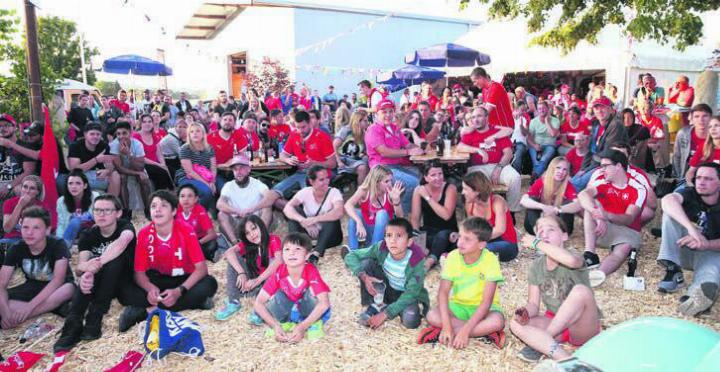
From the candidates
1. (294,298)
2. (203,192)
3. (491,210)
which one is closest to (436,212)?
(491,210)

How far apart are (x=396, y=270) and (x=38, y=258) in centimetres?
309

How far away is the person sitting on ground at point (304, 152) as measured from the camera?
7.29 meters

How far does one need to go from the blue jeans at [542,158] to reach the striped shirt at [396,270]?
5129mm

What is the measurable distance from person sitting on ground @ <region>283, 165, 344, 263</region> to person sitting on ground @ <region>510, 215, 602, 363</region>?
8.82 feet

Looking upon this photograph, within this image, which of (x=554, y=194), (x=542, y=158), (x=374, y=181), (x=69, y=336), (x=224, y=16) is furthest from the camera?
(x=224, y=16)

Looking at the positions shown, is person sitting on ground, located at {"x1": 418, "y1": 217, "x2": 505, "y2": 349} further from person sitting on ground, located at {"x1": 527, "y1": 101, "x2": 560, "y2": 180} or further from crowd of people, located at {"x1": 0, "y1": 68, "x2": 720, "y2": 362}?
person sitting on ground, located at {"x1": 527, "y1": 101, "x2": 560, "y2": 180}

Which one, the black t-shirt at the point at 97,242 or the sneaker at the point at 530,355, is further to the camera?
the black t-shirt at the point at 97,242

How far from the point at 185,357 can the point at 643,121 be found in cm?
878

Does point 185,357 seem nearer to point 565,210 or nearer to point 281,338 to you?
point 281,338

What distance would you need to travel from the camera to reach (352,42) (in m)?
25.5

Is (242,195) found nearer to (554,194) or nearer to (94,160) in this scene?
(94,160)

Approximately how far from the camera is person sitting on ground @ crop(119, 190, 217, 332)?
4.48 m

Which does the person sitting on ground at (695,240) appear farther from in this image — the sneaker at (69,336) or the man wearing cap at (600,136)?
the sneaker at (69,336)

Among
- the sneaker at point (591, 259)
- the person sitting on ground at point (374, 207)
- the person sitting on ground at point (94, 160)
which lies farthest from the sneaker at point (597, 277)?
Result: the person sitting on ground at point (94, 160)
